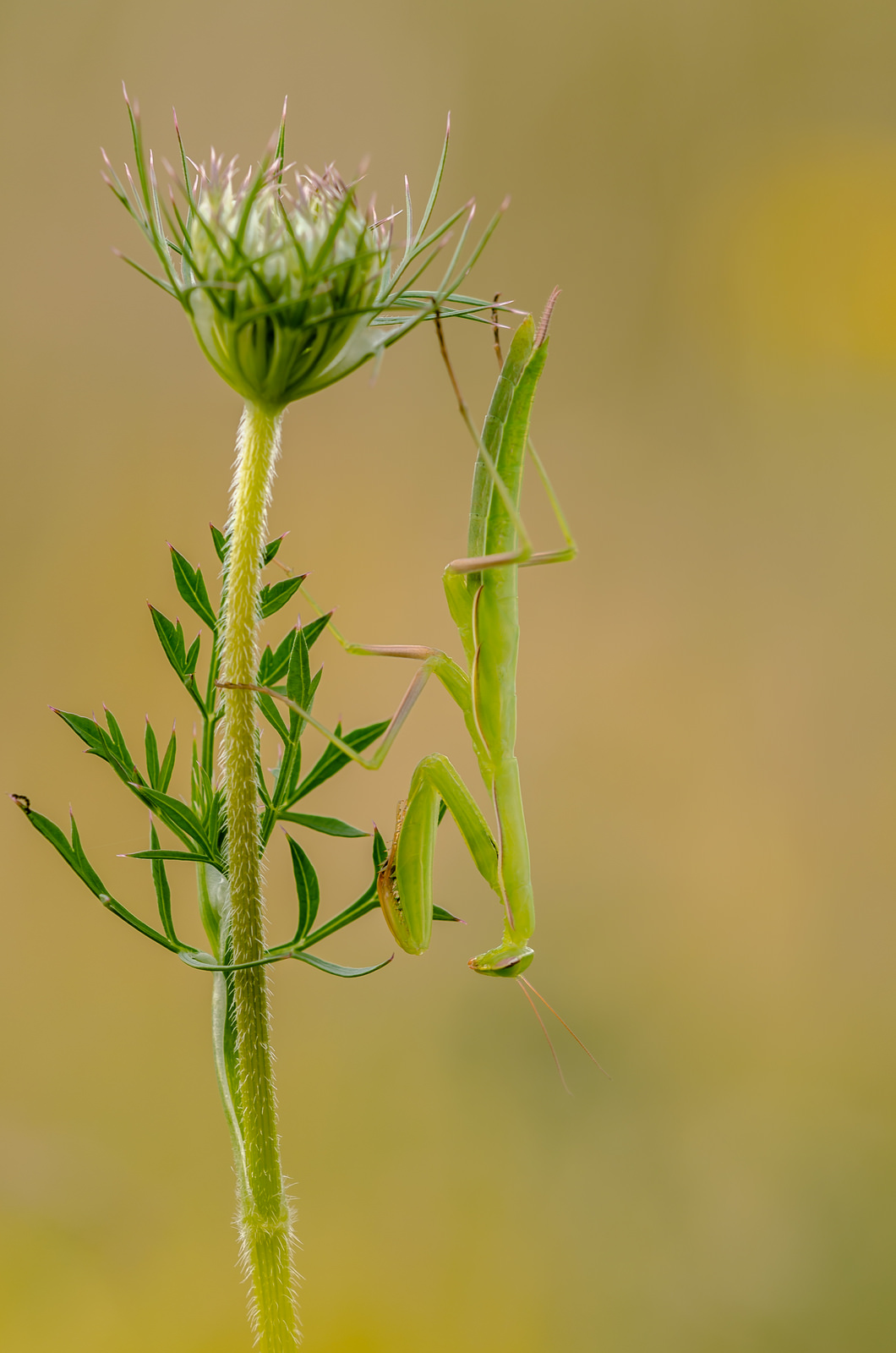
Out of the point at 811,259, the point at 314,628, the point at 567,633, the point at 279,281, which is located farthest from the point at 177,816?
the point at 811,259

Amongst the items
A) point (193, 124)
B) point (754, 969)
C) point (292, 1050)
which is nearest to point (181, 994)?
point (292, 1050)

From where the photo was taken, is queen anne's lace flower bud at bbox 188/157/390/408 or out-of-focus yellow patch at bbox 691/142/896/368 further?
out-of-focus yellow patch at bbox 691/142/896/368

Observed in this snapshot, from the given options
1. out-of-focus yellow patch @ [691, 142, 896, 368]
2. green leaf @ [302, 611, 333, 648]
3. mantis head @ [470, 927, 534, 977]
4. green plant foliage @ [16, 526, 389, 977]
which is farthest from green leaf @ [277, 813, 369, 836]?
out-of-focus yellow patch @ [691, 142, 896, 368]

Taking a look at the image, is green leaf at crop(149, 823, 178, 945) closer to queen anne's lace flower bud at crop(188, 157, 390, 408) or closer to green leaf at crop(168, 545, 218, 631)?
green leaf at crop(168, 545, 218, 631)

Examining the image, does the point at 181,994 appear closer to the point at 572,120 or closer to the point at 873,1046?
the point at 873,1046

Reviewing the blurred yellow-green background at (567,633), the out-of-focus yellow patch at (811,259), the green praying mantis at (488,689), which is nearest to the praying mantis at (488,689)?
the green praying mantis at (488,689)

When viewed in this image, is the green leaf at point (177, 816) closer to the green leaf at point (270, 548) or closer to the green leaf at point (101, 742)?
the green leaf at point (101, 742)
